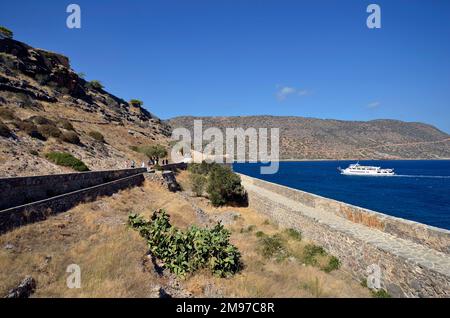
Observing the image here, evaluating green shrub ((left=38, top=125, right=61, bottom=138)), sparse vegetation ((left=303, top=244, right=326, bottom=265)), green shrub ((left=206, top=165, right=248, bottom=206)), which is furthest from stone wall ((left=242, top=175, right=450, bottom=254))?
green shrub ((left=38, top=125, right=61, bottom=138))

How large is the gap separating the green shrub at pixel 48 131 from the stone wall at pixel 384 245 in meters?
23.7

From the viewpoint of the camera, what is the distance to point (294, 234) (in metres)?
16.7

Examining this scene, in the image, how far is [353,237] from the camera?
→ 11.6 metres

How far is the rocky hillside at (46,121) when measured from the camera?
22.0 meters

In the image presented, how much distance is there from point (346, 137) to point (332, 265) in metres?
170

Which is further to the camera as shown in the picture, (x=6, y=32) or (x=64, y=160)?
(x=6, y=32)

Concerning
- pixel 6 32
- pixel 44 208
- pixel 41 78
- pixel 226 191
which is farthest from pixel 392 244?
pixel 6 32

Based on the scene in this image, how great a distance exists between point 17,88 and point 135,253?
3934 cm

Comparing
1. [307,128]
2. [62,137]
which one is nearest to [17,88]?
[62,137]

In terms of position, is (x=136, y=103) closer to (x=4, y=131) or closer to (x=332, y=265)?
(x=4, y=131)

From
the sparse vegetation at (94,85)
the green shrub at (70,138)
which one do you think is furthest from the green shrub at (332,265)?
the sparse vegetation at (94,85)

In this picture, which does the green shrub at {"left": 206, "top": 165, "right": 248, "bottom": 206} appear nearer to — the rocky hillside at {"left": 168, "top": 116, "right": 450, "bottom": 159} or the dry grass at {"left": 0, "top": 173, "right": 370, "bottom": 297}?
the dry grass at {"left": 0, "top": 173, "right": 370, "bottom": 297}

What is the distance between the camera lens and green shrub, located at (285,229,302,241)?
1627 cm

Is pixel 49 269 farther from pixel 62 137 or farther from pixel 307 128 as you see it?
pixel 307 128
